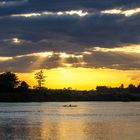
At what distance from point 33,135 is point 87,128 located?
14.5 meters

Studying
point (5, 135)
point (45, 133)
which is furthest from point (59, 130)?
point (5, 135)

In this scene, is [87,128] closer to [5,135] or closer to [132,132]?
[132,132]

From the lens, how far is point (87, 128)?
85812mm

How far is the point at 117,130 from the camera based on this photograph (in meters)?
A: 81.3

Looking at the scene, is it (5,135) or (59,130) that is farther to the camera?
(59,130)

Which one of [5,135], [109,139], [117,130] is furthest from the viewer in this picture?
[117,130]

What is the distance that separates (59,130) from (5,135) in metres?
11.4

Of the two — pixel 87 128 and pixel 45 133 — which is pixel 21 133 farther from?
pixel 87 128

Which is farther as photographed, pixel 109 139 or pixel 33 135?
pixel 33 135

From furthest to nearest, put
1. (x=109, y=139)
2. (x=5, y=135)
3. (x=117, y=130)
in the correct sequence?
(x=117, y=130), (x=5, y=135), (x=109, y=139)

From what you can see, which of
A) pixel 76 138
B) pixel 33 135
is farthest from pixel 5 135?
pixel 76 138

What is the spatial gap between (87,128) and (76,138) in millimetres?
16928

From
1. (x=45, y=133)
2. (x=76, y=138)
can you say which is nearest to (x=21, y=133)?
(x=45, y=133)

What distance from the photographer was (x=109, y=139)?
68.1m
